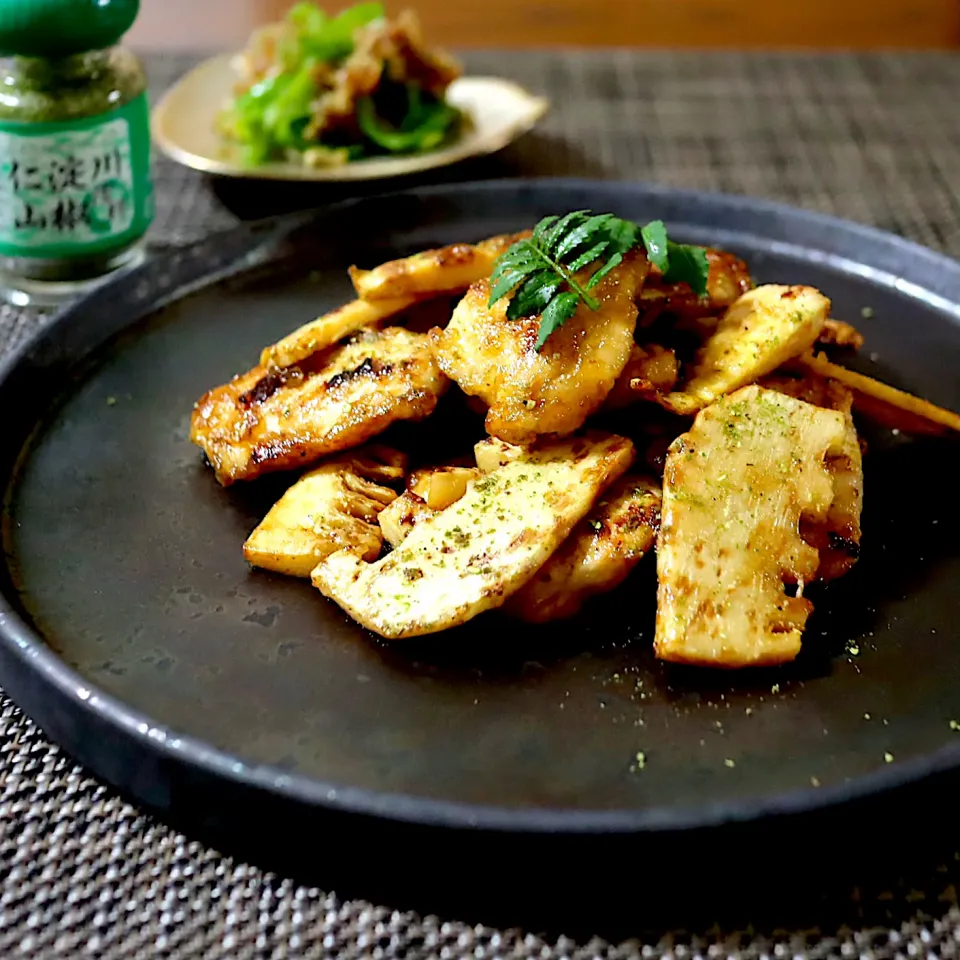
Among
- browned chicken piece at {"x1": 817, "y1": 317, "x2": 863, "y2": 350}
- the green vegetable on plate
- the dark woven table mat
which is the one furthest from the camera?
the green vegetable on plate

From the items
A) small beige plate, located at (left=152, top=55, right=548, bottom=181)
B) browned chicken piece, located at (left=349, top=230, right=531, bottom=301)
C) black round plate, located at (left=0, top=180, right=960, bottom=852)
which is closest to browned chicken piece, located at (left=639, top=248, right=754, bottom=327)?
browned chicken piece, located at (left=349, top=230, right=531, bottom=301)

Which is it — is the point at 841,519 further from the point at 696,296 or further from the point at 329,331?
the point at 329,331

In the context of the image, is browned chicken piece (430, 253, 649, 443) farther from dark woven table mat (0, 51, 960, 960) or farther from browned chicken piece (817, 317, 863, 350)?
dark woven table mat (0, 51, 960, 960)

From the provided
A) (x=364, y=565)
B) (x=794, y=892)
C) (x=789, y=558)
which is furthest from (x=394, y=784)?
(x=789, y=558)

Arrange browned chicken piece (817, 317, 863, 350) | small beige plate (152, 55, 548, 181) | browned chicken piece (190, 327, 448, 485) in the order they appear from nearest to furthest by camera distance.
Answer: browned chicken piece (190, 327, 448, 485)
browned chicken piece (817, 317, 863, 350)
small beige plate (152, 55, 548, 181)

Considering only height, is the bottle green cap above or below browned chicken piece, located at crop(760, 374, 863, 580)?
above

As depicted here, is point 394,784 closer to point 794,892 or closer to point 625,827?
point 625,827
